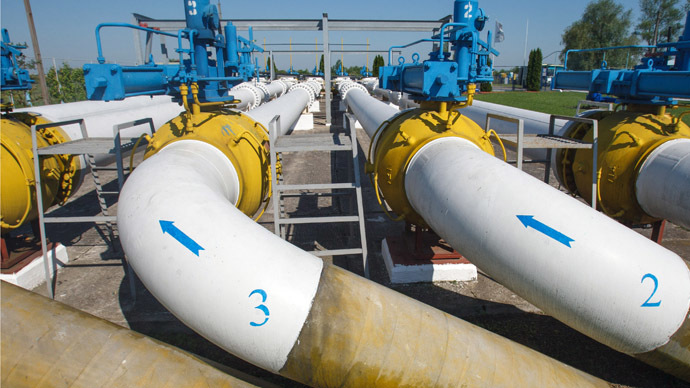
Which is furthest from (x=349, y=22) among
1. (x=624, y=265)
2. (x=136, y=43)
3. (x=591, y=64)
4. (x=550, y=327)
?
(x=591, y=64)

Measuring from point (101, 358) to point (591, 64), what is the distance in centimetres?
4756

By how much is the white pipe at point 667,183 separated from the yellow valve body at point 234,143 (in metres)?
3.98

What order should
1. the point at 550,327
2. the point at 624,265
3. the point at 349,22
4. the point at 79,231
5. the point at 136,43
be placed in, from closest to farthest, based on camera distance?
the point at 624,265 < the point at 550,327 < the point at 79,231 < the point at 136,43 < the point at 349,22

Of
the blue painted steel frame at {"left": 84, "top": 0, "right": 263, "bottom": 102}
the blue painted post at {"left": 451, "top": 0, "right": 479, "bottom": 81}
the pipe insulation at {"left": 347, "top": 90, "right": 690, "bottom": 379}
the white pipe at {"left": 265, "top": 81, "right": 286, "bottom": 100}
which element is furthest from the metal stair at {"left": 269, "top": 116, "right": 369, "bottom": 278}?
the white pipe at {"left": 265, "top": 81, "right": 286, "bottom": 100}

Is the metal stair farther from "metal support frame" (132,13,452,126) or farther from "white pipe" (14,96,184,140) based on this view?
"metal support frame" (132,13,452,126)

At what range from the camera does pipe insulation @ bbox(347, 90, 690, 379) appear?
6.66 ft

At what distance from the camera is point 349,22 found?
14.1 m

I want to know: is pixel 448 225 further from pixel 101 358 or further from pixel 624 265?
pixel 101 358

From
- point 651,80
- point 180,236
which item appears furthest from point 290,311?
point 651,80

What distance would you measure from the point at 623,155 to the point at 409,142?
2.48m

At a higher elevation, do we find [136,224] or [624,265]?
[136,224]

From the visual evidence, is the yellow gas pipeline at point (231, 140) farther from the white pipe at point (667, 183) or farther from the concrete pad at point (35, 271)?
the white pipe at point (667, 183)

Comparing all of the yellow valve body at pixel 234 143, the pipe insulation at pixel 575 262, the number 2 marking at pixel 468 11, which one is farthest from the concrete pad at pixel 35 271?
the number 2 marking at pixel 468 11

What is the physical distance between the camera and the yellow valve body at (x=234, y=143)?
3609mm
